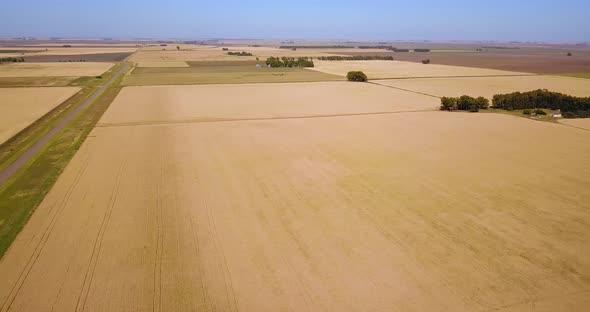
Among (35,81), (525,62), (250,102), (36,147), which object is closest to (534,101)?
(250,102)

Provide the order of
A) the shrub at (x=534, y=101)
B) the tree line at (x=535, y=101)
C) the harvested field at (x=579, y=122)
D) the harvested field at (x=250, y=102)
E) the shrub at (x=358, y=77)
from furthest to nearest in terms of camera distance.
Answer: the shrub at (x=358, y=77) → the shrub at (x=534, y=101) → the tree line at (x=535, y=101) → the harvested field at (x=250, y=102) → the harvested field at (x=579, y=122)

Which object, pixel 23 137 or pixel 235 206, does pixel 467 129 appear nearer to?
pixel 235 206

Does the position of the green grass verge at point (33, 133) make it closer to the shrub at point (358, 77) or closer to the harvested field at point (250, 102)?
the harvested field at point (250, 102)

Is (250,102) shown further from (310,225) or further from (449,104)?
(310,225)

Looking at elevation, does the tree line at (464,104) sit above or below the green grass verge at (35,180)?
above

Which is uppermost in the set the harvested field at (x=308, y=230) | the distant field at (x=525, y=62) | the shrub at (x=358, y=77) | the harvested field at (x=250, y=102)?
the distant field at (x=525, y=62)

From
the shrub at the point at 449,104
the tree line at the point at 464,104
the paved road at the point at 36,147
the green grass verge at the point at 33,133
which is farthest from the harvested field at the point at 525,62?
the green grass verge at the point at 33,133

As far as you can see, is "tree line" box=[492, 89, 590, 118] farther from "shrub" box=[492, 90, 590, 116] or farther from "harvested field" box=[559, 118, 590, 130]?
"harvested field" box=[559, 118, 590, 130]

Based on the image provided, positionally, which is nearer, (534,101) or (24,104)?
(534,101)
